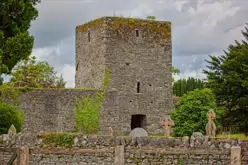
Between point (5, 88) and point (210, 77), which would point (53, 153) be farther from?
point (210, 77)

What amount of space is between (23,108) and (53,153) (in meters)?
16.9

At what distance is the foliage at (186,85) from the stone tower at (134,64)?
67.4 ft

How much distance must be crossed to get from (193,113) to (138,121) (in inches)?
192

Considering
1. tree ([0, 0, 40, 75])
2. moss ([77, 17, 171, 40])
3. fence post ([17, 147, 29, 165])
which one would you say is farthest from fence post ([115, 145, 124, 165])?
moss ([77, 17, 171, 40])

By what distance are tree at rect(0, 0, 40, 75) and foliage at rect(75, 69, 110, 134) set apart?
7.27m

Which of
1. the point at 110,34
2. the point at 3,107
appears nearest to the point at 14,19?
the point at 3,107

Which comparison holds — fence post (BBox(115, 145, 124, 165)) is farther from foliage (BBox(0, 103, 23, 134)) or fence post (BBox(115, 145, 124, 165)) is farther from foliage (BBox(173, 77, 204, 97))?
foliage (BBox(173, 77, 204, 97))

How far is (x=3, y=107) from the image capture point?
29969 mm

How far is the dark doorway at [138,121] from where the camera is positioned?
136 feet

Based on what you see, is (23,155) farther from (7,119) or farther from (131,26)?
(131,26)

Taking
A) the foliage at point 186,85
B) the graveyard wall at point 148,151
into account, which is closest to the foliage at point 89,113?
the graveyard wall at point 148,151

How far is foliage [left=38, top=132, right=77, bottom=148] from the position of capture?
18750 millimetres

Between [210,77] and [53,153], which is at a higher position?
[210,77]

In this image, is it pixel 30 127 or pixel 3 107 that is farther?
pixel 30 127
